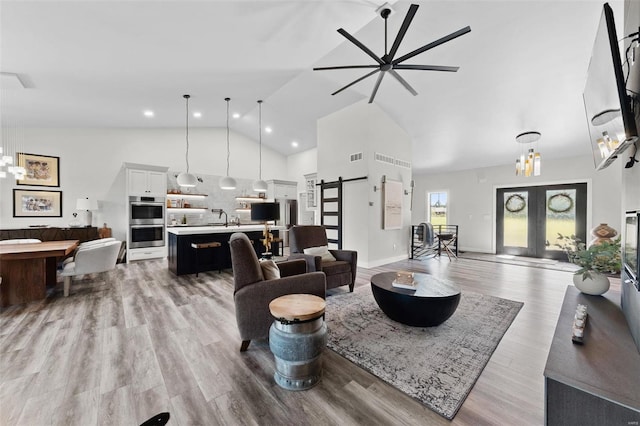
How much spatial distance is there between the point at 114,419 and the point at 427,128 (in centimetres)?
651

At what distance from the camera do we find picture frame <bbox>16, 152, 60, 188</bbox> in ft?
17.7

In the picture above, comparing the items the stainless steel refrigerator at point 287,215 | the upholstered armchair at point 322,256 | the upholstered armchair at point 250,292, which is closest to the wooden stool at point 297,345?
the upholstered armchair at point 250,292

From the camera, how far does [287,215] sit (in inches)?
352

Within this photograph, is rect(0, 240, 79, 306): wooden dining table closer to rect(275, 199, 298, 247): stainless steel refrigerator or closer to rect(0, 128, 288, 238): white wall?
rect(0, 128, 288, 238): white wall

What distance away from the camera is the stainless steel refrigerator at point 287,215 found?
882cm

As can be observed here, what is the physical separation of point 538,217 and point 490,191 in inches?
51.3

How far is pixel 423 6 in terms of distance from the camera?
2.95m

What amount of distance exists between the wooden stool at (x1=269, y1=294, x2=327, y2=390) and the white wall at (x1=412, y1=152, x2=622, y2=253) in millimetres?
7499

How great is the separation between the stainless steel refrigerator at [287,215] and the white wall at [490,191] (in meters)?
4.35

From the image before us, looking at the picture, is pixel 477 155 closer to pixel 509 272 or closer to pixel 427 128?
pixel 427 128

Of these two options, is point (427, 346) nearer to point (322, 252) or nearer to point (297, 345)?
point (297, 345)

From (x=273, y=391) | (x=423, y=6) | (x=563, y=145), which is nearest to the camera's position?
(x=273, y=391)

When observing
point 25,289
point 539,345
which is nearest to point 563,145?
point 539,345

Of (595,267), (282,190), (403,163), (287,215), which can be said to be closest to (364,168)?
(403,163)
